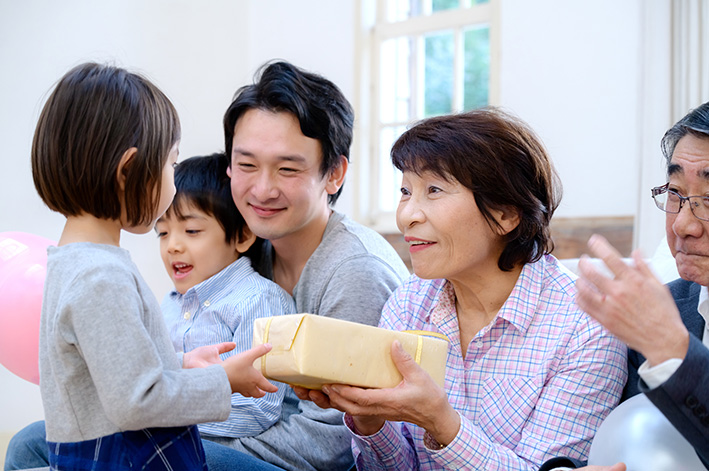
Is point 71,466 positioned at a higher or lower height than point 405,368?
lower

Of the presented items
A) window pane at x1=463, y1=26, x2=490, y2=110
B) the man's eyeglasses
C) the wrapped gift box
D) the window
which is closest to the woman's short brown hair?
the man's eyeglasses

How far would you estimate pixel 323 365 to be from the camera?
1.15 m

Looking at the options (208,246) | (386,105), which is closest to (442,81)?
(386,105)

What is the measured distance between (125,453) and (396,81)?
425cm

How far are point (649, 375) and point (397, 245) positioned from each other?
11.2 ft

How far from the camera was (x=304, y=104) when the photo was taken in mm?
1912

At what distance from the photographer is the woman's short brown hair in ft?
4.94

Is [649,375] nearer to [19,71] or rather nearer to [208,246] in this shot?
[208,246]

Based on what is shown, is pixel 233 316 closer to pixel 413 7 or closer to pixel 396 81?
pixel 396 81

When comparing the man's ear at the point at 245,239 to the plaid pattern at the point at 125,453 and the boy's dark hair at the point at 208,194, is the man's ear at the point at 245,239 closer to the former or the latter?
the boy's dark hair at the point at 208,194

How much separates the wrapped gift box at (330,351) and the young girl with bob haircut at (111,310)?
4 centimetres

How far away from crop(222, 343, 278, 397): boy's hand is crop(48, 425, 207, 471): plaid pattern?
14cm

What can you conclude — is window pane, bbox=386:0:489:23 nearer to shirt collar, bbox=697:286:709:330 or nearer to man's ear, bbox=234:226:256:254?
man's ear, bbox=234:226:256:254

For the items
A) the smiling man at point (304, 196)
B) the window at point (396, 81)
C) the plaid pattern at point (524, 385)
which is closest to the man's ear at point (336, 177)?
the smiling man at point (304, 196)
